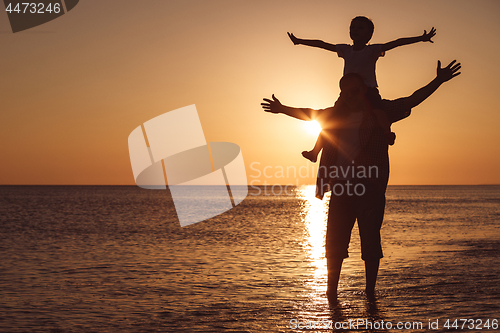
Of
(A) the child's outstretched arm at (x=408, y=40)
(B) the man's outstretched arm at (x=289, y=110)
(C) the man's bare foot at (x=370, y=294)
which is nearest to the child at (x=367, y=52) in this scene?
(A) the child's outstretched arm at (x=408, y=40)

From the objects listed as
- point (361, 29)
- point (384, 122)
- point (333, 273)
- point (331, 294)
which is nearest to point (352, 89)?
point (384, 122)

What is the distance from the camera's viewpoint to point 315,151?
5.45 m

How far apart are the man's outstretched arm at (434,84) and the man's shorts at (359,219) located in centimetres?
112

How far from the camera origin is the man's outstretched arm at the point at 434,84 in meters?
5.12

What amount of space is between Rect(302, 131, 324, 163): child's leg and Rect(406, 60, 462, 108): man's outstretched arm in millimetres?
1104

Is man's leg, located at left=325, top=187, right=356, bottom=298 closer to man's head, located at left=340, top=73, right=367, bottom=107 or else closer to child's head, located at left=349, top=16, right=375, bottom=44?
man's head, located at left=340, top=73, right=367, bottom=107

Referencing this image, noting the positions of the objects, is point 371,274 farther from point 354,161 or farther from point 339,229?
→ point 354,161

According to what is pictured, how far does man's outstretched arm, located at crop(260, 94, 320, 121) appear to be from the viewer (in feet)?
17.7

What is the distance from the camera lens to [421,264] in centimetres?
855

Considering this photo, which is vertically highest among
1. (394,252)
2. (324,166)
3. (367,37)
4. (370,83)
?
(367,37)

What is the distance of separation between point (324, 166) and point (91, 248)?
30.4 feet

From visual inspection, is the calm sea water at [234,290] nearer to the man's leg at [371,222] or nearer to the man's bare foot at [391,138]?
the man's leg at [371,222]

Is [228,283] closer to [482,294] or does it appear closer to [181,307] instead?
[181,307]

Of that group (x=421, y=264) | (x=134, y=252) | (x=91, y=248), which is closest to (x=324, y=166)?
(x=421, y=264)
